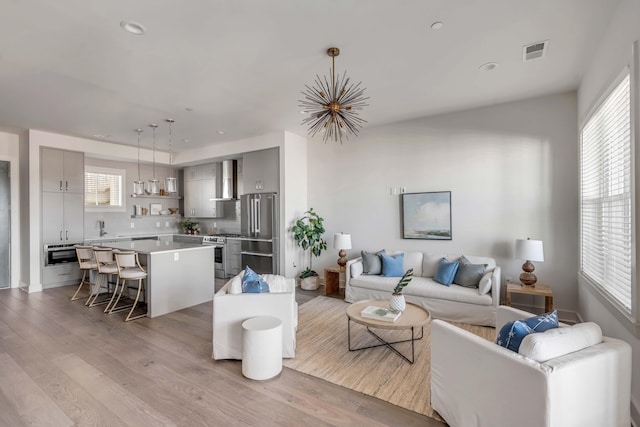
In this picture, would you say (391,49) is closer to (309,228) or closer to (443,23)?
(443,23)

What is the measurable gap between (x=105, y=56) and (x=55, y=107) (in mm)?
2192

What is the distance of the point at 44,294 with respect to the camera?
207 inches

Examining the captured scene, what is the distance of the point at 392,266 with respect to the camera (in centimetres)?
467

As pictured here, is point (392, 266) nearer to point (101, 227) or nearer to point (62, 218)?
point (62, 218)

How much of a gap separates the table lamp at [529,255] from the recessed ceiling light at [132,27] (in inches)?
185

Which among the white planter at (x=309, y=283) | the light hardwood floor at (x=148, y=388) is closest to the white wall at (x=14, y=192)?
the light hardwood floor at (x=148, y=388)

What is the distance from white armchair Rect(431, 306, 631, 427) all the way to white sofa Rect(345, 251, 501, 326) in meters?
2.06

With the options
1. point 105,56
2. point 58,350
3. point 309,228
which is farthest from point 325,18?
point 58,350

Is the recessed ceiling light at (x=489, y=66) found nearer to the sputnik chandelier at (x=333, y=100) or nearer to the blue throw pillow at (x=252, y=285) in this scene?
the sputnik chandelier at (x=333, y=100)

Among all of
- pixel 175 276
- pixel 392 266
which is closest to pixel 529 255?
pixel 392 266

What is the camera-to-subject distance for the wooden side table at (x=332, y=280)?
5.30 meters

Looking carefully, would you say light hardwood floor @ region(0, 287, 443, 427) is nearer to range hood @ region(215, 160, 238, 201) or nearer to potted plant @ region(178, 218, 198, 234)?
range hood @ region(215, 160, 238, 201)

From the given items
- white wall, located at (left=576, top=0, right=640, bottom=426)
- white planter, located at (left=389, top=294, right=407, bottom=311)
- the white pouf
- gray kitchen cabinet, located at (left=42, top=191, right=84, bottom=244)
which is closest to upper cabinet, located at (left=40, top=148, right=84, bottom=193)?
gray kitchen cabinet, located at (left=42, top=191, right=84, bottom=244)

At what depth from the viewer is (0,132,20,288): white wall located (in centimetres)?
564
